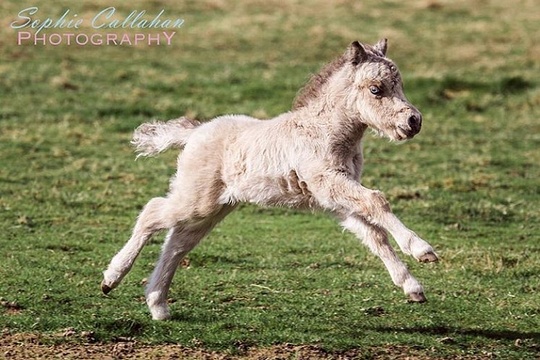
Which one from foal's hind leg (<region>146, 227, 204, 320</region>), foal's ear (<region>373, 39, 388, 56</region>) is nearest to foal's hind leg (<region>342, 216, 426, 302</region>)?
foal's ear (<region>373, 39, 388, 56</region>)

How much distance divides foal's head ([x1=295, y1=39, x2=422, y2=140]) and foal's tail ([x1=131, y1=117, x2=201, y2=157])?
55.1 inches

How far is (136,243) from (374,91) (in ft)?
7.93

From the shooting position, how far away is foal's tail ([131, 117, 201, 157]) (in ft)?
30.7

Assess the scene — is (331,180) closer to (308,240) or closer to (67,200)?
(308,240)

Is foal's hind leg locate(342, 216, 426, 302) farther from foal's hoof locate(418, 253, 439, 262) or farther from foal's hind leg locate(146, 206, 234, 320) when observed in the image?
foal's hind leg locate(146, 206, 234, 320)

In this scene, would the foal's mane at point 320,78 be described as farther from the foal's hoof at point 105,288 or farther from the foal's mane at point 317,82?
the foal's hoof at point 105,288

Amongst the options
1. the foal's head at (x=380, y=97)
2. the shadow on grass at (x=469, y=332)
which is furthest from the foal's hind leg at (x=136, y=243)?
the shadow on grass at (x=469, y=332)

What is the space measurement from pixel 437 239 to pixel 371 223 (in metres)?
4.84

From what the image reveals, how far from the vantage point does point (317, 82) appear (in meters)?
8.82

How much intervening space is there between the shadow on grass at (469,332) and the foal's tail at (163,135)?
239 cm

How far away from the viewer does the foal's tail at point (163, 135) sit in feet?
30.7

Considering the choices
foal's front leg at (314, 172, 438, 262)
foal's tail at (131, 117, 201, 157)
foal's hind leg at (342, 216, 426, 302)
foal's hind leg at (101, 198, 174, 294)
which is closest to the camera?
foal's front leg at (314, 172, 438, 262)

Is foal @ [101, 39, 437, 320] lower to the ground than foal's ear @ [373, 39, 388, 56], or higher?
lower

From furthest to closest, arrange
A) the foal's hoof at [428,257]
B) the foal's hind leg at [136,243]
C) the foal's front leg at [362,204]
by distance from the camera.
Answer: the foal's hind leg at [136,243], the foal's front leg at [362,204], the foal's hoof at [428,257]
